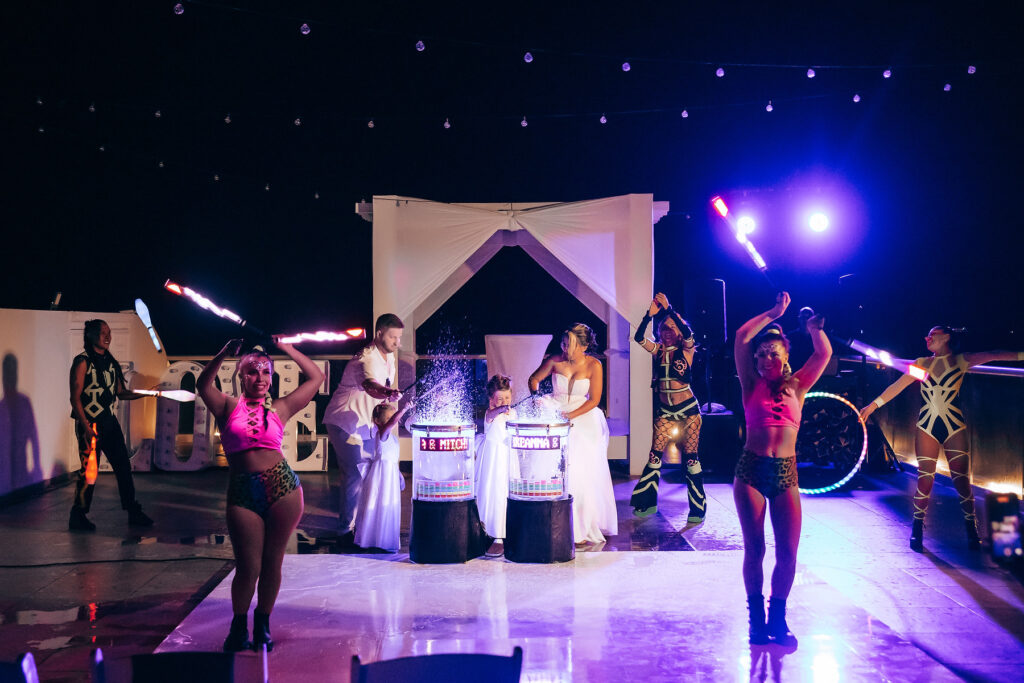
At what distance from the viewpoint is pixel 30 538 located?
6285 mm

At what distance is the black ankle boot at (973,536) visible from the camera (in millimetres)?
5914

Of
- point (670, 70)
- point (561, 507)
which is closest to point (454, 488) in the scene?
point (561, 507)

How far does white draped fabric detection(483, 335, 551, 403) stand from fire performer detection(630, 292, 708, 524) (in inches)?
96.3

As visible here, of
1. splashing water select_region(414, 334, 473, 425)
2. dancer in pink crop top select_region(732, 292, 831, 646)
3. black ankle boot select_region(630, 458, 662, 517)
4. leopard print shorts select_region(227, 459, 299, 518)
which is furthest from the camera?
splashing water select_region(414, 334, 473, 425)

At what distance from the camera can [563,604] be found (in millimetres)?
4531

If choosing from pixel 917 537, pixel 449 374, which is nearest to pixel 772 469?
pixel 917 537

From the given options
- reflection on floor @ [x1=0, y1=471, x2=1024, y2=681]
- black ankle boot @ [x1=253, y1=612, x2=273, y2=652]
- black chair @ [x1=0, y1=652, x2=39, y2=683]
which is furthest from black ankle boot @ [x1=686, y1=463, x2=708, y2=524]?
black chair @ [x1=0, y1=652, x2=39, y2=683]

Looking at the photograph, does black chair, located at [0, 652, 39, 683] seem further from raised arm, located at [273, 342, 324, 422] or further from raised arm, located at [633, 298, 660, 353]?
raised arm, located at [633, 298, 660, 353]

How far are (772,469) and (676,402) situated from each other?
2.83 m

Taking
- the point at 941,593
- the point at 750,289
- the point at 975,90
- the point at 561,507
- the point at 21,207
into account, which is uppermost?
the point at 975,90

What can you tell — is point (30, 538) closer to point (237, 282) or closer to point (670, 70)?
point (237, 282)

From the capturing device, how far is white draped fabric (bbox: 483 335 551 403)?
361 inches

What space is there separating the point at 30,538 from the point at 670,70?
7958mm

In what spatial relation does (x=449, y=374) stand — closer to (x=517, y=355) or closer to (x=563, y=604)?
(x=517, y=355)
